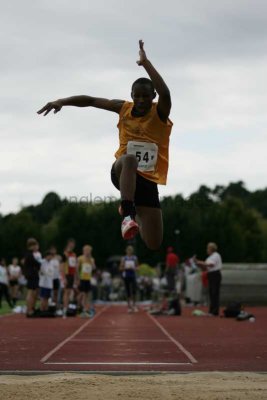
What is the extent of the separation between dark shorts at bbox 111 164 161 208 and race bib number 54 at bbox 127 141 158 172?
0.11m

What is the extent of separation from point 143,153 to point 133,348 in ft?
11.0

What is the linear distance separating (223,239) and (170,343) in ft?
205

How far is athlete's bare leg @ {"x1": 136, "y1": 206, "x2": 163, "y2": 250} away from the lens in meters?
6.95

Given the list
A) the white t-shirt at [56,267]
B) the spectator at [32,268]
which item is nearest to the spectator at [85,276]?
the white t-shirt at [56,267]

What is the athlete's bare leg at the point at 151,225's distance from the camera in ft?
22.8

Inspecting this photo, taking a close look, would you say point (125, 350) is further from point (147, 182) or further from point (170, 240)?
point (170, 240)

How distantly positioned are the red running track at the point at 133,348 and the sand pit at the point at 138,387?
0.82 m

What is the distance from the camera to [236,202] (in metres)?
88.1

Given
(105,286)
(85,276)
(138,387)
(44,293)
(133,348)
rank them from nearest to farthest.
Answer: (138,387) → (133,348) → (44,293) → (85,276) → (105,286)

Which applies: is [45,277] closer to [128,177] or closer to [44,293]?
[44,293]

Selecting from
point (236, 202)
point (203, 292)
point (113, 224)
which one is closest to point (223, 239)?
point (113, 224)

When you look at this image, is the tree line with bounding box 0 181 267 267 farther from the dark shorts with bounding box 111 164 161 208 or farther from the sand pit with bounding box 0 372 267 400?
the sand pit with bounding box 0 372 267 400

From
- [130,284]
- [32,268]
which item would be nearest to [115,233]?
[130,284]

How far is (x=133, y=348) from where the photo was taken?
9570mm
